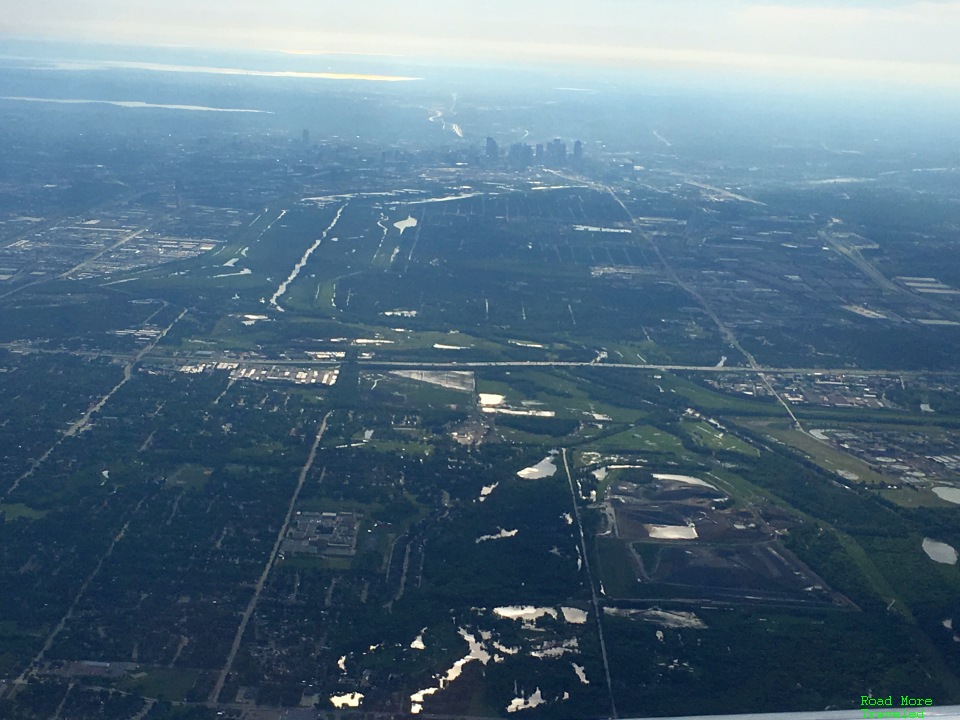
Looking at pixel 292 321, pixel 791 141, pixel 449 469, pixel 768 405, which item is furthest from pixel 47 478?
pixel 791 141

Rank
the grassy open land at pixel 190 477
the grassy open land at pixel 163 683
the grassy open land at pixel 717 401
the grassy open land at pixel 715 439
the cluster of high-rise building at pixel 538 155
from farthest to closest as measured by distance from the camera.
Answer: the cluster of high-rise building at pixel 538 155 → the grassy open land at pixel 717 401 → the grassy open land at pixel 715 439 → the grassy open land at pixel 190 477 → the grassy open land at pixel 163 683

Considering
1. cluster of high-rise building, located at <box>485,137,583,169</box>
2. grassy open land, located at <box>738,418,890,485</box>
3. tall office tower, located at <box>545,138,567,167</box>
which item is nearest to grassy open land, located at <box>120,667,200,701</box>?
grassy open land, located at <box>738,418,890,485</box>

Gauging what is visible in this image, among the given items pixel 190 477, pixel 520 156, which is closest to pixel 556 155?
pixel 520 156

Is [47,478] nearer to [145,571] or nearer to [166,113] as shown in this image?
[145,571]

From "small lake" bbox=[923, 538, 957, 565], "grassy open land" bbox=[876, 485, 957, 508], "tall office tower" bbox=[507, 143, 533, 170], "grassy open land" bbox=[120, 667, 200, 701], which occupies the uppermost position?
"tall office tower" bbox=[507, 143, 533, 170]

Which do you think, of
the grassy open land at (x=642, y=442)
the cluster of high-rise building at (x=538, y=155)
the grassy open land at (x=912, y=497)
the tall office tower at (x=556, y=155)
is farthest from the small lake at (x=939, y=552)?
the tall office tower at (x=556, y=155)

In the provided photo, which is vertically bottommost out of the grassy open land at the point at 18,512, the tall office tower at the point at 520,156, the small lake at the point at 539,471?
the grassy open land at the point at 18,512

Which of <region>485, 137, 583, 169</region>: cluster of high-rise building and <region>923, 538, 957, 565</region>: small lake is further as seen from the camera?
<region>485, 137, 583, 169</region>: cluster of high-rise building

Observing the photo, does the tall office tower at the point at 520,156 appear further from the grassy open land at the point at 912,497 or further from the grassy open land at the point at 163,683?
the grassy open land at the point at 163,683

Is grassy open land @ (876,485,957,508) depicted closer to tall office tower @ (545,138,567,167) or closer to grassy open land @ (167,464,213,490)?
grassy open land @ (167,464,213,490)
